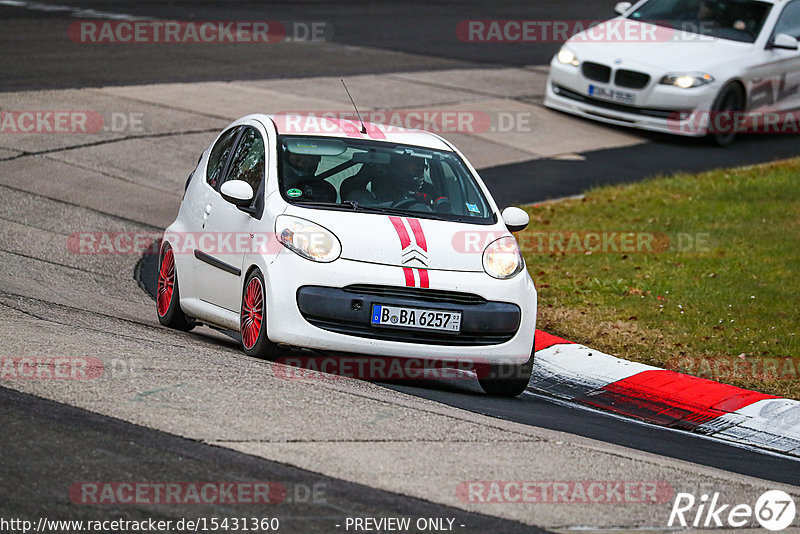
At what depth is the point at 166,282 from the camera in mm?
9203

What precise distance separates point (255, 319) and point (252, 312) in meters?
0.06

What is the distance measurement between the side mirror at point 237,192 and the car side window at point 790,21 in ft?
41.1

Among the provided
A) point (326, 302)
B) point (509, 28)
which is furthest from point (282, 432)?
point (509, 28)

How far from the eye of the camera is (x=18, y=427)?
5680 mm

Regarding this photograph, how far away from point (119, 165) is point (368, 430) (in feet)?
28.2

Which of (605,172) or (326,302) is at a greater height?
(326,302)

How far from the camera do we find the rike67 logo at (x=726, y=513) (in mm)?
5535

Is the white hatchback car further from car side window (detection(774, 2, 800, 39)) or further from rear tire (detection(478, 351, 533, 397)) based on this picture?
car side window (detection(774, 2, 800, 39))

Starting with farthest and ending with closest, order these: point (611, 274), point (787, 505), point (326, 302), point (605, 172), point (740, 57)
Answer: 1. point (740, 57)
2. point (605, 172)
3. point (611, 274)
4. point (326, 302)
5. point (787, 505)

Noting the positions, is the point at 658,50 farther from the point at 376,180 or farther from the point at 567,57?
the point at 376,180

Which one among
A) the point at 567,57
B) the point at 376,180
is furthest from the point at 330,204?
the point at 567,57

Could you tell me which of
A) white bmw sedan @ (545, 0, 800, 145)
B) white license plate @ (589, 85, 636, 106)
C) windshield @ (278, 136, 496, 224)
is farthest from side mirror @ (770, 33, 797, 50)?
windshield @ (278, 136, 496, 224)

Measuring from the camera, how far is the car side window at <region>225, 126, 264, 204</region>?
843 centimetres

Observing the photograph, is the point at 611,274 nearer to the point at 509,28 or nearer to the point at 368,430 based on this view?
the point at 368,430
